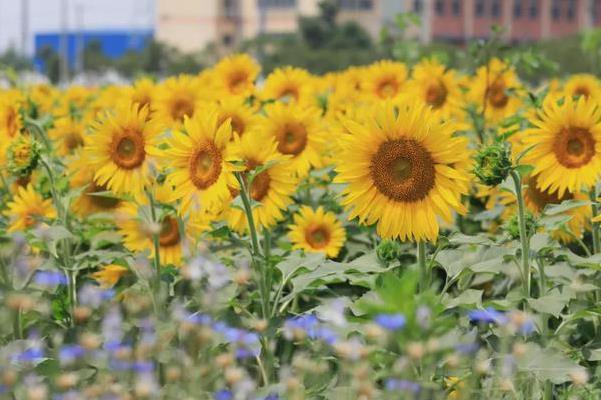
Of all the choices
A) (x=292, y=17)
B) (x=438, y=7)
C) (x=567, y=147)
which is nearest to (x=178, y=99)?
(x=567, y=147)

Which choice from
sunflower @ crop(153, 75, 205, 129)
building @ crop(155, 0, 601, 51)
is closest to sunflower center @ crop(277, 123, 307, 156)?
sunflower @ crop(153, 75, 205, 129)

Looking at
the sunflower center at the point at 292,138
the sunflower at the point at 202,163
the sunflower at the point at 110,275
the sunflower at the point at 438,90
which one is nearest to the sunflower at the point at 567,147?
the sunflower at the point at 202,163

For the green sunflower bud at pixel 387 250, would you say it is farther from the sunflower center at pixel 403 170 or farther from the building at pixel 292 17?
the building at pixel 292 17

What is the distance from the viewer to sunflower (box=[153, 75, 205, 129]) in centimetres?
428

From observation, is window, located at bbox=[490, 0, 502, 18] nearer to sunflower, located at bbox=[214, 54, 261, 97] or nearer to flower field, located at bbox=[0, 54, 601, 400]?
sunflower, located at bbox=[214, 54, 261, 97]

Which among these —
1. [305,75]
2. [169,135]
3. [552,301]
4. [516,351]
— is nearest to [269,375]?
[552,301]

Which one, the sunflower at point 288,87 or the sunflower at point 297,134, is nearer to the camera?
the sunflower at point 297,134

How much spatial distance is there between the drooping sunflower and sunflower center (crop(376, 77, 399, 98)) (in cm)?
205

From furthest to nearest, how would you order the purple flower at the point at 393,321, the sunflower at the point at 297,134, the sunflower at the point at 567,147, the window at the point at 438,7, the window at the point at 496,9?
the window at the point at 496,9, the window at the point at 438,7, the sunflower at the point at 297,134, the sunflower at the point at 567,147, the purple flower at the point at 393,321

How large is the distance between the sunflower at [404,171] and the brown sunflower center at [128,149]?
890 mm

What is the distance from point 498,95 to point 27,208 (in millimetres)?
2170

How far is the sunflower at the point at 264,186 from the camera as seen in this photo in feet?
10.6

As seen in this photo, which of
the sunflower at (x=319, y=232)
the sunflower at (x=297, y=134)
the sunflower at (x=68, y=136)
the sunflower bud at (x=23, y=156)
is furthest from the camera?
the sunflower at (x=68, y=136)

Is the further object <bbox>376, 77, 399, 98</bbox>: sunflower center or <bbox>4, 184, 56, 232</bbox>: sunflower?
<bbox>376, 77, 399, 98</bbox>: sunflower center
